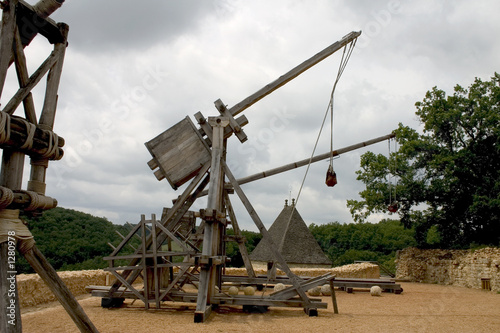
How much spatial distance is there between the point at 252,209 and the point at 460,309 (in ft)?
18.9

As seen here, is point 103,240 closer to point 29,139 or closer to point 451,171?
point 451,171

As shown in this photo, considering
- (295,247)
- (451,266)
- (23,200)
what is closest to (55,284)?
(23,200)

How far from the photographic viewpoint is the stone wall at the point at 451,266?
1627cm

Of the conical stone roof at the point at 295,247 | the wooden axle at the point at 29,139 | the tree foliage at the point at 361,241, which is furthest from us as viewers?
the tree foliage at the point at 361,241

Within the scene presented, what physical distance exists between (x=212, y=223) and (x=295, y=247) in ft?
47.8

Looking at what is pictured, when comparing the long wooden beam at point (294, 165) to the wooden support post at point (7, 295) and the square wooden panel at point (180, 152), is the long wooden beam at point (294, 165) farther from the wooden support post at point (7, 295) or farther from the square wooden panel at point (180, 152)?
the wooden support post at point (7, 295)

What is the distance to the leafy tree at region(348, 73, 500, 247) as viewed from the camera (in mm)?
→ 19078

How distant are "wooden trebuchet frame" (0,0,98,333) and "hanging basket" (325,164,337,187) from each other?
6593 mm

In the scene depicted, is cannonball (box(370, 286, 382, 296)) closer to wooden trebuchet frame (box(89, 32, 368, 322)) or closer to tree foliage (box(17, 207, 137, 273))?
wooden trebuchet frame (box(89, 32, 368, 322))

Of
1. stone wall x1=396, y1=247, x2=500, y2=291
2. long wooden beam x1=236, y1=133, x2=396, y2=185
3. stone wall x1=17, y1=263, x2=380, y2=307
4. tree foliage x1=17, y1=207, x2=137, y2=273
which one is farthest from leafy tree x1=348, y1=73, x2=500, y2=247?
tree foliage x1=17, y1=207, x2=137, y2=273

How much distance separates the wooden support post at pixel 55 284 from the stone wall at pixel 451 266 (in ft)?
54.0

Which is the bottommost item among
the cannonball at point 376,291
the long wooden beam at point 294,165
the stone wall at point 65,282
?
the cannonball at point 376,291

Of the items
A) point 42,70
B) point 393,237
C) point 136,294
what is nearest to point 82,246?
point 136,294

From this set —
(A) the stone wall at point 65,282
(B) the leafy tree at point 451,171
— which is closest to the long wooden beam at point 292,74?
(A) the stone wall at point 65,282
